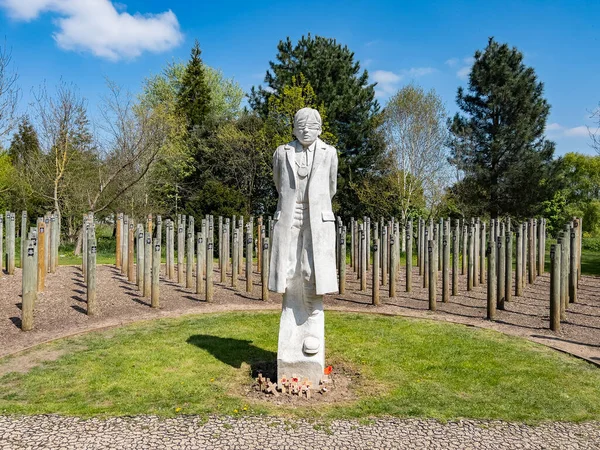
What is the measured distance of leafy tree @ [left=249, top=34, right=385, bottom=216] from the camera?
2645 centimetres

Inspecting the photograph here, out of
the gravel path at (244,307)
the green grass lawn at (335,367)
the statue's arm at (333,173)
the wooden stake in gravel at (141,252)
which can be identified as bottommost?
the green grass lawn at (335,367)

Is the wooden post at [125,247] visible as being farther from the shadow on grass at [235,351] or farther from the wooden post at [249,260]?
the shadow on grass at [235,351]

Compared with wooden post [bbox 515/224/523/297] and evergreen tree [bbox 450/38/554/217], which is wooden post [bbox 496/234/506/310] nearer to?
wooden post [bbox 515/224/523/297]

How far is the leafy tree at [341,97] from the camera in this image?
26453 mm

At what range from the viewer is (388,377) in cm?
632

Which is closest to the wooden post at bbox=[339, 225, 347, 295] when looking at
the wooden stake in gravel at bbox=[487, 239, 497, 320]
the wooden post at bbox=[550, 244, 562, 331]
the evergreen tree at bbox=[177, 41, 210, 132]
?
the wooden stake in gravel at bbox=[487, 239, 497, 320]

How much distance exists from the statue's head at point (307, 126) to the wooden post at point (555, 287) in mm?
5378

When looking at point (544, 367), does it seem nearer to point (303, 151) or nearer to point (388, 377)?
point (388, 377)

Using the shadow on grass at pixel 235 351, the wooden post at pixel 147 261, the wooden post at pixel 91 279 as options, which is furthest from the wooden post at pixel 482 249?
the wooden post at pixel 91 279

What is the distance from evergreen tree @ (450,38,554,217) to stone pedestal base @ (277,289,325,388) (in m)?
22.0

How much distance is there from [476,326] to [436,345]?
1.70m

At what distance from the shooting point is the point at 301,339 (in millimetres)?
6051

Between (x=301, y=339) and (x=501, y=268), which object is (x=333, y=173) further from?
(x=501, y=268)

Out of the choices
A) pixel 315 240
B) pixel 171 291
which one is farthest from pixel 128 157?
pixel 315 240
